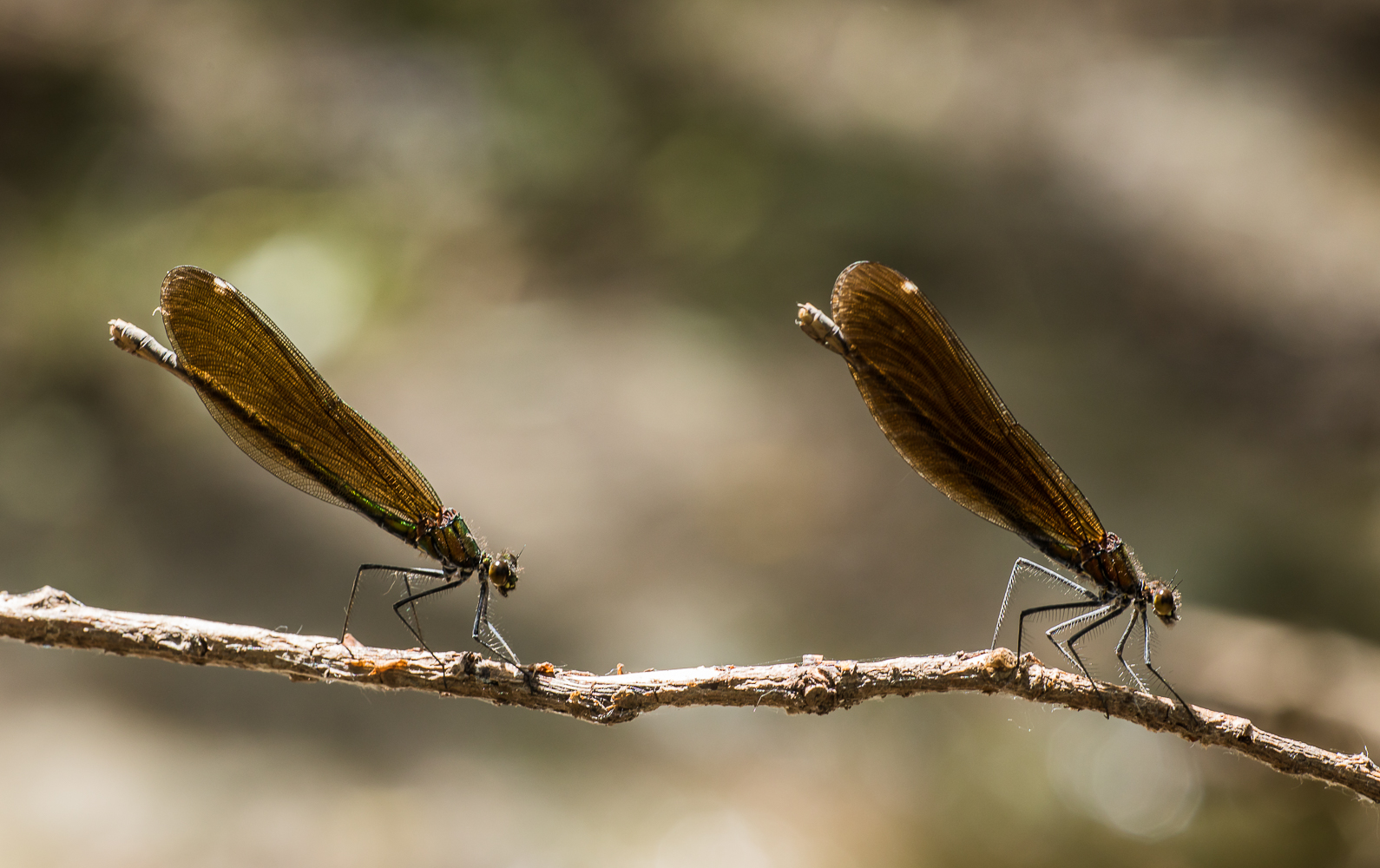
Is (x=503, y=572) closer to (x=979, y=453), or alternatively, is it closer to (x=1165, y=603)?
(x=979, y=453)

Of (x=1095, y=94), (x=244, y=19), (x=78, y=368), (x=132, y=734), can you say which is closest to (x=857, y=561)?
(x=132, y=734)

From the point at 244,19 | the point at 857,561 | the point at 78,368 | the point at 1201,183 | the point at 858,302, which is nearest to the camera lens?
the point at 858,302

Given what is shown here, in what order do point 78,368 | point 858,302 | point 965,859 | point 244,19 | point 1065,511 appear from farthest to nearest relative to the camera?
point 244,19
point 78,368
point 965,859
point 1065,511
point 858,302

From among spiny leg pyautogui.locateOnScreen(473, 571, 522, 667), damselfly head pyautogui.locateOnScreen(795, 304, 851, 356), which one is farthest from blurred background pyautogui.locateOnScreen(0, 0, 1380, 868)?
damselfly head pyautogui.locateOnScreen(795, 304, 851, 356)

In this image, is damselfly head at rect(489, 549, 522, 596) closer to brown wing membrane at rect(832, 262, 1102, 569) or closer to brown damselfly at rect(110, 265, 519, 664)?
brown damselfly at rect(110, 265, 519, 664)

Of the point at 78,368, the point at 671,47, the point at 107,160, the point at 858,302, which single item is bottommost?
the point at 858,302

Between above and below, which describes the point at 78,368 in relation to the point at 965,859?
above

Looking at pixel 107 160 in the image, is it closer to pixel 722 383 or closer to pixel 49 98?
pixel 49 98
